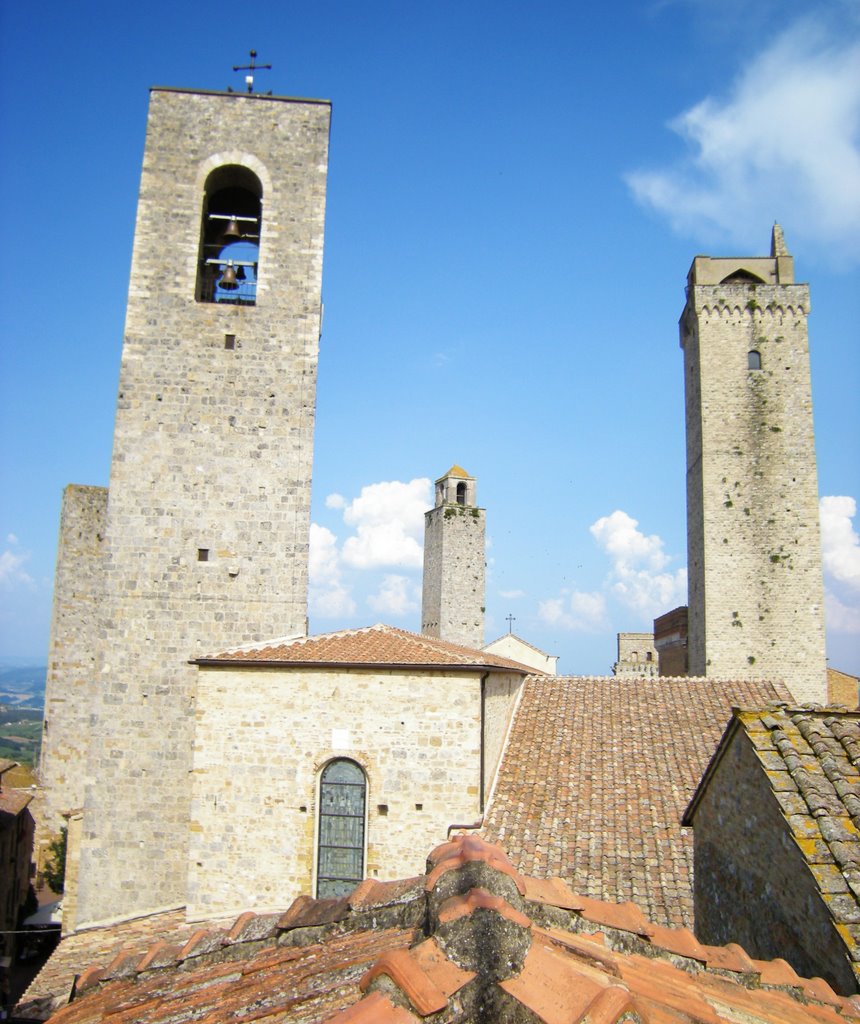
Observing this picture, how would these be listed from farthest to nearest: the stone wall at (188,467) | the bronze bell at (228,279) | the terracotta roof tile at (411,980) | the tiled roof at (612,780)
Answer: the bronze bell at (228,279) → the stone wall at (188,467) → the tiled roof at (612,780) → the terracotta roof tile at (411,980)

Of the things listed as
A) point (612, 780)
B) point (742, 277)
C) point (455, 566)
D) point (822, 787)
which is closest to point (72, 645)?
point (612, 780)

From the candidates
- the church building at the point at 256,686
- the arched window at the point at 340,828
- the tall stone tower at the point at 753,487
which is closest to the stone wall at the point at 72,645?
the church building at the point at 256,686

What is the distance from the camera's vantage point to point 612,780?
1129cm

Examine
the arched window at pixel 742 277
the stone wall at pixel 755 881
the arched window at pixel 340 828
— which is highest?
the arched window at pixel 742 277

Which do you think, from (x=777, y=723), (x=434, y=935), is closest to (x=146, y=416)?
(x=777, y=723)

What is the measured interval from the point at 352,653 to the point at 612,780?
4004 millimetres

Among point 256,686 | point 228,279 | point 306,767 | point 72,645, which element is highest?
point 228,279

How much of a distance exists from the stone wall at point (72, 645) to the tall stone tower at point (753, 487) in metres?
16.1

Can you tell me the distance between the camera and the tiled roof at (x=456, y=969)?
2.00 meters

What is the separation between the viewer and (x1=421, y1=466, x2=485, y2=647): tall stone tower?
31531mm

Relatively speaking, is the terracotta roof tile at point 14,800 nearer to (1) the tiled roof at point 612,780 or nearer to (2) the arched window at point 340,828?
(2) the arched window at point 340,828

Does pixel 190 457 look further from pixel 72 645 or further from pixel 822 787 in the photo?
pixel 822 787

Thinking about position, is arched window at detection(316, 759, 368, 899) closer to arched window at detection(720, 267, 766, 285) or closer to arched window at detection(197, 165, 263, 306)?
arched window at detection(197, 165, 263, 306)

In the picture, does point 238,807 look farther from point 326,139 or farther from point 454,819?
point 326,139
